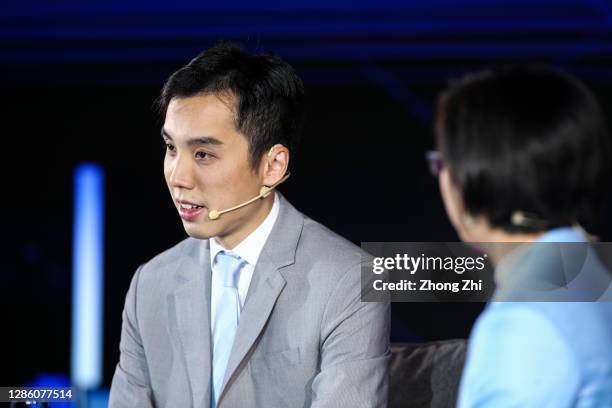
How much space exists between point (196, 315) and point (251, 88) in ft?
1.76

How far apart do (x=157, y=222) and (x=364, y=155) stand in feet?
2.92

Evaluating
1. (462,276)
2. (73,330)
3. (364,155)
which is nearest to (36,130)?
(73,330)

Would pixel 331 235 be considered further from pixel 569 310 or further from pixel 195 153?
pixel 569 310

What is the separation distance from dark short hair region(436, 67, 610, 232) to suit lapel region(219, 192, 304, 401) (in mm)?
831

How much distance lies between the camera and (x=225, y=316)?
202cm

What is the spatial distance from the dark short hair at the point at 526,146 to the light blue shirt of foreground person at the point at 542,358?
136 mm

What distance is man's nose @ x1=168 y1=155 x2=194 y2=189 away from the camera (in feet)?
6.27

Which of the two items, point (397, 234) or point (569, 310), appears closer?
point (569, 310)

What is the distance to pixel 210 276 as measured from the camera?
2.08m

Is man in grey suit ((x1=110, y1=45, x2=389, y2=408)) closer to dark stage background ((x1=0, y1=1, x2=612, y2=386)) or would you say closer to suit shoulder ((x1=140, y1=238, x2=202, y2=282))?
suit shoulder ((x1=140, y1=238, x2=202, y2=282))

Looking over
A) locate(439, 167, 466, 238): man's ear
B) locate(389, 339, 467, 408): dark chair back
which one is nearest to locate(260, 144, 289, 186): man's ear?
locate(389, 339, 467, 408): dark chair back

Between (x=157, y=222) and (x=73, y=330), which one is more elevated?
(x=157, y=222)

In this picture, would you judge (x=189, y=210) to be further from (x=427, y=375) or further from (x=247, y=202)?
(x=427, y=375)

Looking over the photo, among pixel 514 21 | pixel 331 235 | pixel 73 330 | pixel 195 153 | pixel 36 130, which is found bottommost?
pixel 73 330
